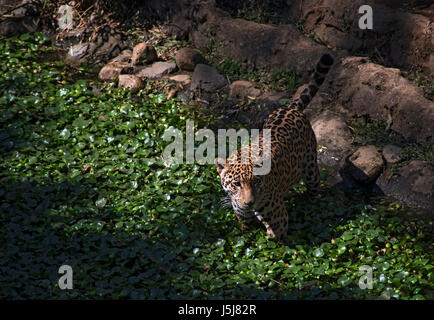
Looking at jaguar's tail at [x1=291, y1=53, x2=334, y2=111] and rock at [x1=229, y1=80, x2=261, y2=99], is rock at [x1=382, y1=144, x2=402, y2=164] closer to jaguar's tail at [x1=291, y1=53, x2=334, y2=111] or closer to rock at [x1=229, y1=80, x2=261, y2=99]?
jaguar's tail at [x1=291, y1=53, x2=334, y2=111]

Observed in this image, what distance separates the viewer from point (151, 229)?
7.22 m

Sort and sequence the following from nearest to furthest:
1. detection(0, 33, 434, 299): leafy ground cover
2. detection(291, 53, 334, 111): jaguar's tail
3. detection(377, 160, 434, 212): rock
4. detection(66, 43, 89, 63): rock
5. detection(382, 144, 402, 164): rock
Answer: detection(0, 33, 434, 299): leafy ground cover < detection(377, 160, 434, 212): rock < detection(291, 53, 334, 111): jaguar's tail < detection(382, 144, 402, 164): rock < detection(66, 43, 89, 63): rock

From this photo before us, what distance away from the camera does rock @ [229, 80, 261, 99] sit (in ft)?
32.3

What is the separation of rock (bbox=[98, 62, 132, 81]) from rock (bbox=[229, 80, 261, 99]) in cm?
195

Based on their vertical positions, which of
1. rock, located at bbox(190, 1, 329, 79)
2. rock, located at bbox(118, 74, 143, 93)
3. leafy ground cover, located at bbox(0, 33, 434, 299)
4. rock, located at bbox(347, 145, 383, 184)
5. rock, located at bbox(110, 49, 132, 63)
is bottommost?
leafy ground cover, located at bbox(0, 33, 434, 299)

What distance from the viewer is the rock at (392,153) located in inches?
321

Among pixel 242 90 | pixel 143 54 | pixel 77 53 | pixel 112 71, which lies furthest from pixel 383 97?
pixel 77 53

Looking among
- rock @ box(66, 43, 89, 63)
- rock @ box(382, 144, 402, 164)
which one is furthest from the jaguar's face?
rock @ box(66, 43, 89, 63)

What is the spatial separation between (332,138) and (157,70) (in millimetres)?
3532

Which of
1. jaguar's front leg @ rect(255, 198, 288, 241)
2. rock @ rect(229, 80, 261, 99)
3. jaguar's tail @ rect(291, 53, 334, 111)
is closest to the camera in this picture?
jaguar's front leg @ rect(255, 198, 288, 241)

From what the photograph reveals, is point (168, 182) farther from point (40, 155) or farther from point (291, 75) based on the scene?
point (291, 75)

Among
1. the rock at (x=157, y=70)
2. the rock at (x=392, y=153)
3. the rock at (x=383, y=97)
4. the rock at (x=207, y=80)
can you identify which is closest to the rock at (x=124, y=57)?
the rock at (x=157, y=70)

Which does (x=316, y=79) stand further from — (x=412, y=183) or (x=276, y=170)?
(x=412, y=183)

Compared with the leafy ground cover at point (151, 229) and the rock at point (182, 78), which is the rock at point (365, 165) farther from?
the rock at point (182, 78)
